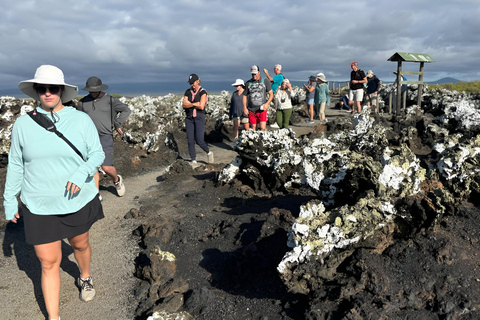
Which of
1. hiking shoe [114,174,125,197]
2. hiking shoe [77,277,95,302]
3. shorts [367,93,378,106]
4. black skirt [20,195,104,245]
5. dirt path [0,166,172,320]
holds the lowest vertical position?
dirt path [0,166,172,320]

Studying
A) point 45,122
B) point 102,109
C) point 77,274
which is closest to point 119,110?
point 102,109

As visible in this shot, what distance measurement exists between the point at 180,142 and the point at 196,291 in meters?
9.89

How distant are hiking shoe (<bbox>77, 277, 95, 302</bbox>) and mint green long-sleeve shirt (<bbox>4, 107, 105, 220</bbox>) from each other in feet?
3.80

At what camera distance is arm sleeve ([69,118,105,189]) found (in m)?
3.41

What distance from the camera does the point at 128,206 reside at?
7414mm

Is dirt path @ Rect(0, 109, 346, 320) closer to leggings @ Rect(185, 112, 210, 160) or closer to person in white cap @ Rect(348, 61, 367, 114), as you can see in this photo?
leggings @ Rect(185, 112, 210, 160)

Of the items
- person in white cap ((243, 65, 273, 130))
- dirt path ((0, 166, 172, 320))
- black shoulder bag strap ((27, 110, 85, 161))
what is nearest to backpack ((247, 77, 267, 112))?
person in white cap ((243, 65, 273, 130))

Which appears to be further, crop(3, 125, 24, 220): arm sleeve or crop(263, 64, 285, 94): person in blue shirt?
crop(263, 64, 285, 94): person in blue shirt

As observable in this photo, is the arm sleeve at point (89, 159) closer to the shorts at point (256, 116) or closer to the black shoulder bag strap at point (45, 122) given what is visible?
the black shoulder bag strap at point (45, 122)

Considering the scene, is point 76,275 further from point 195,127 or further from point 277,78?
point 277,78

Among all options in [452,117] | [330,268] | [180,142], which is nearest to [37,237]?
[330,268]

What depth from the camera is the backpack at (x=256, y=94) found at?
33.5ft

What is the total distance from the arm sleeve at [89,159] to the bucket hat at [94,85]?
305 centimetres

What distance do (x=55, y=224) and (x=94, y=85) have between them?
3649 millimetres
